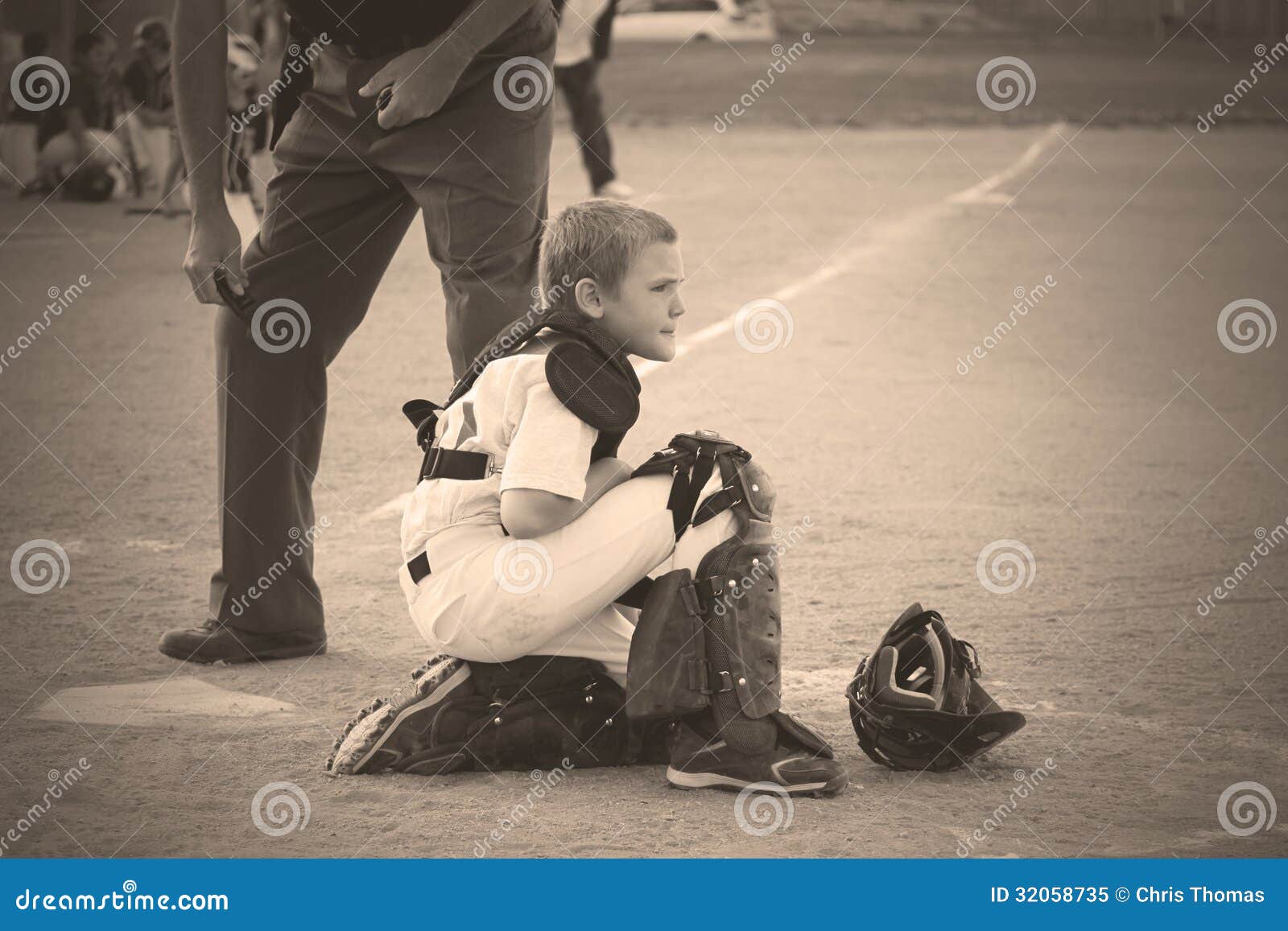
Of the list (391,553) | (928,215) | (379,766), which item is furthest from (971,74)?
(379,766)

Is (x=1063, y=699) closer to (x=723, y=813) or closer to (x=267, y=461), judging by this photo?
(x=723, y=813)

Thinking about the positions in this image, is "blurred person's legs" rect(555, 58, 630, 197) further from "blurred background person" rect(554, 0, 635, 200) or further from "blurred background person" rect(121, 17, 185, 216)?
"blurred background person" rect(121, 17, 185, 216)

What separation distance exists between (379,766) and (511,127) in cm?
146

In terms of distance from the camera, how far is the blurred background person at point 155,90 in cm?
1334

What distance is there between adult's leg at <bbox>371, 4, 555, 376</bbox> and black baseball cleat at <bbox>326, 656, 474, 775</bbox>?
817 mm

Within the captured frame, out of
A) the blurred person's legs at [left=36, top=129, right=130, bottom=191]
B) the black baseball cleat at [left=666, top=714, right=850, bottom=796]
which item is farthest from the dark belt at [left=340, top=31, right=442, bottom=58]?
the blurred person's legs at [left=36, top=129, right=130, bottom=191]

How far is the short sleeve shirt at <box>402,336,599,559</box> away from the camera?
3094 mm

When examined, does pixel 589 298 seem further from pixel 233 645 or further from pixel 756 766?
pixel 233 645

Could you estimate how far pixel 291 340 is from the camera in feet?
13.2

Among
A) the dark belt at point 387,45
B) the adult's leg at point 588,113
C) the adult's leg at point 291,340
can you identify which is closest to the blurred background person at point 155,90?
the adult's leg at point 588,113

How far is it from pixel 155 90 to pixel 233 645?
10.5 m

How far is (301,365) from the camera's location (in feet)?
13.2

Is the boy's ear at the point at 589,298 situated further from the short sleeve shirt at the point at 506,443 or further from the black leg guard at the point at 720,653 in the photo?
the black leg guard at the point at 720,653

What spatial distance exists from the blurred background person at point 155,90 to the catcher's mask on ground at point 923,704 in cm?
1081
